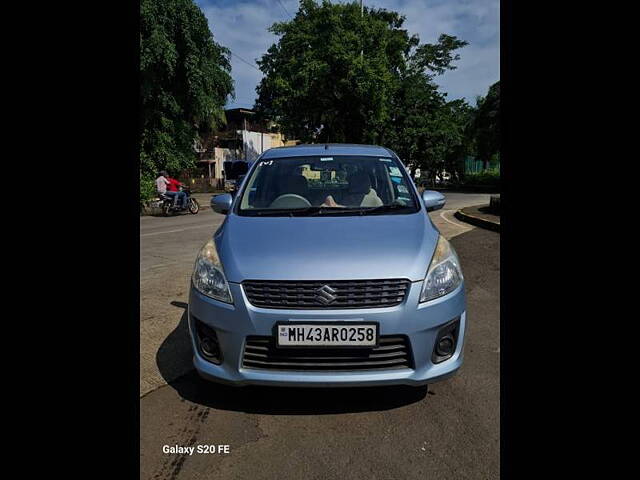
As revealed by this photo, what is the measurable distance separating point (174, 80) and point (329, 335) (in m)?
17.9

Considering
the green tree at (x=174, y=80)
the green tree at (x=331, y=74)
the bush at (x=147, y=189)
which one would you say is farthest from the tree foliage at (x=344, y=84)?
the bush at (x=147, y=189)

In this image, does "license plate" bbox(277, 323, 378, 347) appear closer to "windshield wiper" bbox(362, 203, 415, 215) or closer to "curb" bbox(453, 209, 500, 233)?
"windshield wiper" bbox(362, 203, 415, 215)

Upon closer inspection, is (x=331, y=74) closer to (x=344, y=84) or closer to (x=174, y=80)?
(x=344, y=84)

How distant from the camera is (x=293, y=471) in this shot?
6.52ft

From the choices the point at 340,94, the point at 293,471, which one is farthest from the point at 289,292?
the point at 340,94

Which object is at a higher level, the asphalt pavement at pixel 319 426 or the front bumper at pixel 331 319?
the front bumper at pixel 331 319

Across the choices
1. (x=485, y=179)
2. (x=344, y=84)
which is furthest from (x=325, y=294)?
(x=485, y=179)

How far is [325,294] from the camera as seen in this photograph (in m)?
2.23

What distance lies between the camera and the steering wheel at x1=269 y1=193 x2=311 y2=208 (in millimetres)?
3295

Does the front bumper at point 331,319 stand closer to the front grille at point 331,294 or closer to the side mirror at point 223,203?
the front grille at point 331,294

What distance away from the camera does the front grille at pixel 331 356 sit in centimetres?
224

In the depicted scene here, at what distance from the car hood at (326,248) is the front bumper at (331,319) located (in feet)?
0.49
